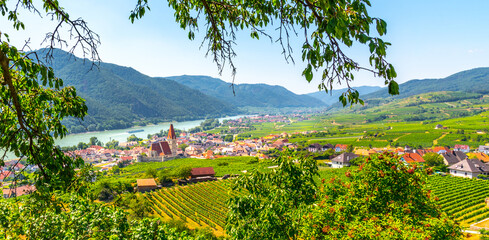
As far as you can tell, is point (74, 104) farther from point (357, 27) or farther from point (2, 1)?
point (357, 27)

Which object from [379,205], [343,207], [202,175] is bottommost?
[202,175]

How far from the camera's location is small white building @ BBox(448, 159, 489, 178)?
34.6 m

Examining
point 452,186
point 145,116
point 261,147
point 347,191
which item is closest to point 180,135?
point 261,147

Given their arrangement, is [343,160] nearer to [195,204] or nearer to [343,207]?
[195,204]

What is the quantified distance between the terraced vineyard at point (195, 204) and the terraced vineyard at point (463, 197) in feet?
53.5

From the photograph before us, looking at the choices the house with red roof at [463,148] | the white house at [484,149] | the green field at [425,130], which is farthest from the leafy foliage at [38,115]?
the white house at [484,149]

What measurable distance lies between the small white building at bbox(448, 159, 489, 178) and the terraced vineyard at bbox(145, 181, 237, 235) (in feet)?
105

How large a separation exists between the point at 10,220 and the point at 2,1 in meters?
2.63

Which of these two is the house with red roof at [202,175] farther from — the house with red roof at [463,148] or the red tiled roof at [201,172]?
the house with red roof at [463,148]

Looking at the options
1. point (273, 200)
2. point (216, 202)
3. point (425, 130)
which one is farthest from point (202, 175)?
point (425, 130)

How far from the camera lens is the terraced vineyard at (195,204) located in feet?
69.7

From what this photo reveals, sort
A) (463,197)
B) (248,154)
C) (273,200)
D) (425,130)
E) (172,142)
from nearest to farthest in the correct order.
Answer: (273,200)
(463,197)
(172,142)
(248,154)
(425,130)

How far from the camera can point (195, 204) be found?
84.8ft

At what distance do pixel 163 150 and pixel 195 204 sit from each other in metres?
37.1
